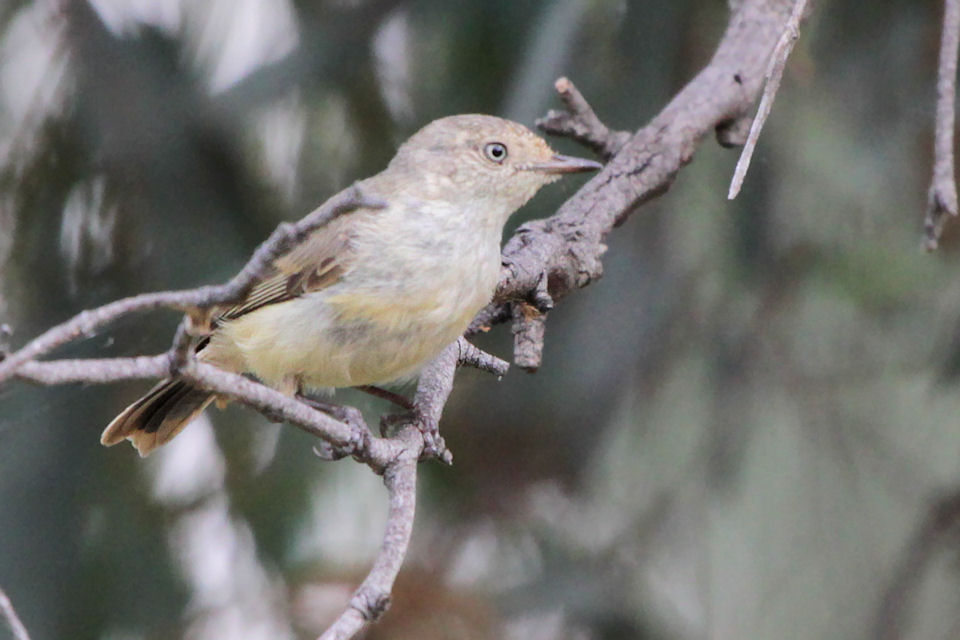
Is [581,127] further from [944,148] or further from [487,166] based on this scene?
[944,148]

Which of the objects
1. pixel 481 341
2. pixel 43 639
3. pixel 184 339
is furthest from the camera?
pixel 481 341

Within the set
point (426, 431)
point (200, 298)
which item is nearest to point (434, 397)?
point (426, 431)

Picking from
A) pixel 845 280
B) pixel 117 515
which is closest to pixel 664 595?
pixel 845 280

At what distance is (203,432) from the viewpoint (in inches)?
180

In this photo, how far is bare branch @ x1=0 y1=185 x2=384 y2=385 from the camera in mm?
1658

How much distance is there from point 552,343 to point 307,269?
55.1 inches

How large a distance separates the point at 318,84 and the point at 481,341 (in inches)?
44.4

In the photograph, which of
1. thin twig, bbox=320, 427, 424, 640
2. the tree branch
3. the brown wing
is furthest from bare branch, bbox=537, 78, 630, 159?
thin twig, bbox=320, 427, 424, 640

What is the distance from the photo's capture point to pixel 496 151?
361cm

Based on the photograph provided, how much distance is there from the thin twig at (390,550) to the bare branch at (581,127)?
1409mm

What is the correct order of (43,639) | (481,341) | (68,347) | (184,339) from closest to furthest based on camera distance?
1. (184,339)
2. (43,639)
3. (68,347)
4. (481,341)

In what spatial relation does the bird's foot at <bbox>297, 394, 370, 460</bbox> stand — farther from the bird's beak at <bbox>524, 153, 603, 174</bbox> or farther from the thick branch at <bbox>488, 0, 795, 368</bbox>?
the bird's beak at <bbox>524, 153, 603, 174</bbox>

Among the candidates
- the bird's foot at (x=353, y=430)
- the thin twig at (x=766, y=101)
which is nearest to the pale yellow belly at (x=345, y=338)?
the bird's foot at (x=353, y=430)

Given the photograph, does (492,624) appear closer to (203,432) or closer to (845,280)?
(203,432)
